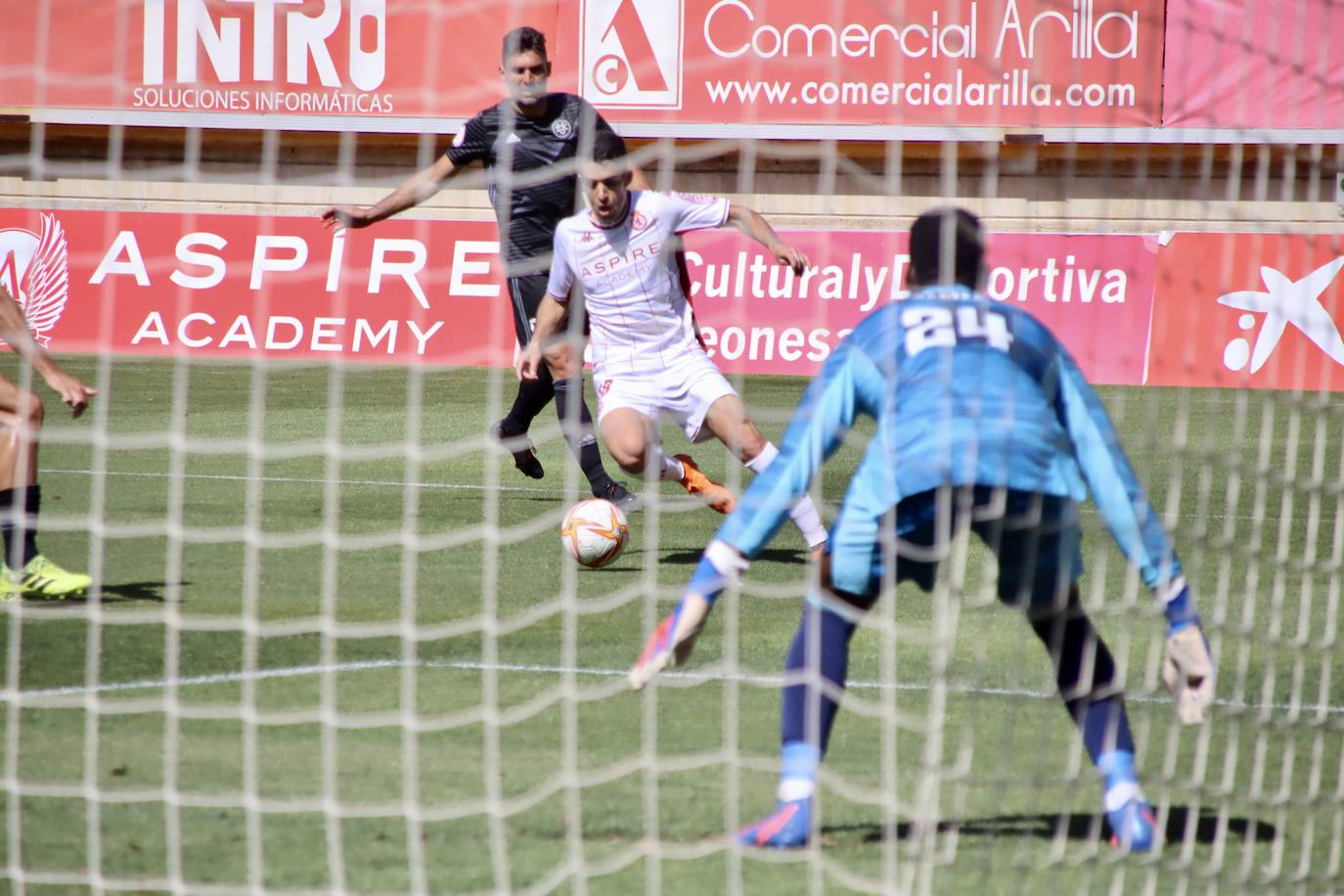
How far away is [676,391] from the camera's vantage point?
7398 millimetres

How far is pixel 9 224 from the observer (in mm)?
17844

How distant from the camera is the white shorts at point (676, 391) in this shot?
7375 mm

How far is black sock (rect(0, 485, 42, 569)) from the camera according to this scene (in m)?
6.28

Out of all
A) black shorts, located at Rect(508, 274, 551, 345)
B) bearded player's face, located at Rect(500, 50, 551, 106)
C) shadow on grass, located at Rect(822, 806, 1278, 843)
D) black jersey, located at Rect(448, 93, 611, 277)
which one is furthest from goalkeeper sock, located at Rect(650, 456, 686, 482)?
shadow on grass, located at Rect(822, 806, 1278, 843)

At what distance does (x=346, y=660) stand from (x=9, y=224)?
44.8 feet

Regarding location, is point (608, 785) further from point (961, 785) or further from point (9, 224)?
point (9, 224)

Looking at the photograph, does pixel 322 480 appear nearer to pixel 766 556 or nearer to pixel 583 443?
pixel 583 443

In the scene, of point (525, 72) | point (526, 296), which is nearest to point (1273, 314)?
point (526, 296)

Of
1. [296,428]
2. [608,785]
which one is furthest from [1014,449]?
[296,428]

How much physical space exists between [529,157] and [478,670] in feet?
13.1

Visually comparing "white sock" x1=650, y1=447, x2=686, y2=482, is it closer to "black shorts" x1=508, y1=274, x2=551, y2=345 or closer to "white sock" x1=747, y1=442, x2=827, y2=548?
"white sock" x1=747, y1=442, x2=827, y2=548

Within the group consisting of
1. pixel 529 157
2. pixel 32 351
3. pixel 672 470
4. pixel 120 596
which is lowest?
pixel 120 596

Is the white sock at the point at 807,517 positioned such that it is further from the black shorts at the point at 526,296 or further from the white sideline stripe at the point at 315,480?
the white sideline stripe at the point at 315,480

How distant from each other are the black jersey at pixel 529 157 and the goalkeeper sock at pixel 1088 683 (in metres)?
4.69
